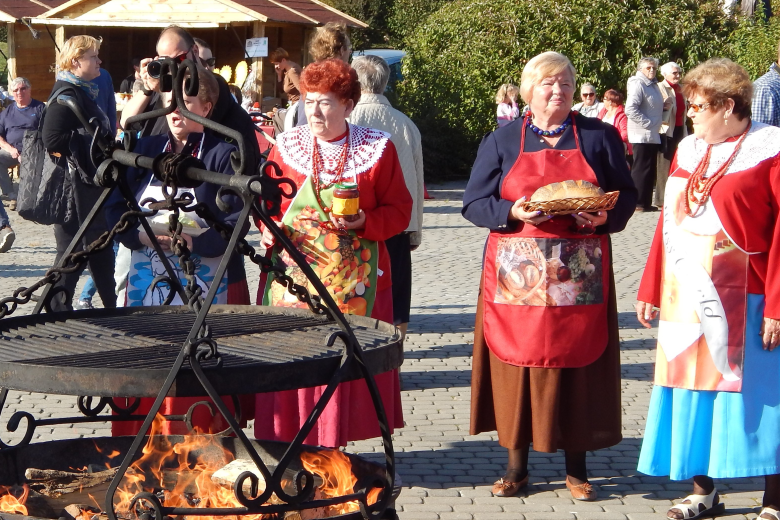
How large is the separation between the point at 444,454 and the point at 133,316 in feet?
7.41

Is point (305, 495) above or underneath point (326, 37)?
underneath

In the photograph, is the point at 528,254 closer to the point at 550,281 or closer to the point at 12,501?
the point at 550,281

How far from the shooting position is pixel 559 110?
4379mm

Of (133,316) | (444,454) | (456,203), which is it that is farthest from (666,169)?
(133,316)

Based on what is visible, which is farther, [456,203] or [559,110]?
[456,203]

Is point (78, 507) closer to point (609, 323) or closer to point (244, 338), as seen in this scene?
point (244, 338)

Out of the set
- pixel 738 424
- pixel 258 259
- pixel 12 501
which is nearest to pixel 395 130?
pixel 738 424

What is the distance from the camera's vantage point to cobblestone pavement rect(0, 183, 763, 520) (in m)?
4.47

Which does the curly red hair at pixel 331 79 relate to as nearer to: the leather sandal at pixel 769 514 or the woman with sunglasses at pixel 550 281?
the woman with sunglasses at pixel 550 281

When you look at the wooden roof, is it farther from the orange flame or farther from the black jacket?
the orange flame

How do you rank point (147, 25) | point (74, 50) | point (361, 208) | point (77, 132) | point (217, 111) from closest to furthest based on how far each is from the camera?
point (361, 208), point (217, 111), point (77, 132), point (74, 50), point (147, 25)

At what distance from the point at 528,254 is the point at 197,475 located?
1723 millimetres


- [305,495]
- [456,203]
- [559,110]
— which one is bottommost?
[456,203]

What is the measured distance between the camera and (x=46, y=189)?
6.75 metres
